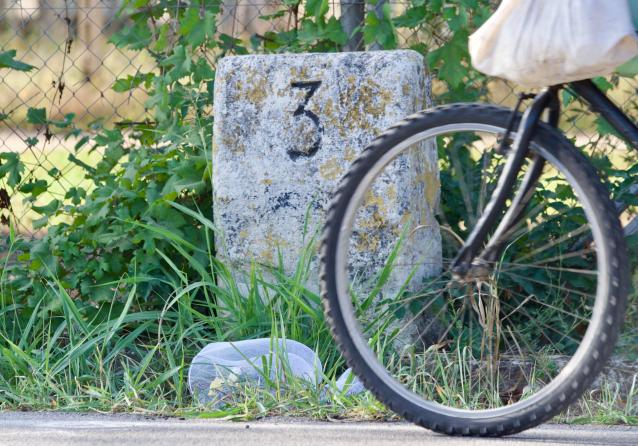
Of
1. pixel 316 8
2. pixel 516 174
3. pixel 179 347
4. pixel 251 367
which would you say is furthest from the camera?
pixel 316 8

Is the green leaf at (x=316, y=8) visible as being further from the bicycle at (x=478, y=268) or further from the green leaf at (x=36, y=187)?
the green leaf at (x=36, y=187)

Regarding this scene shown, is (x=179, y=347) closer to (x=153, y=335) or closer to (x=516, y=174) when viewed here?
(x=153, y=335)

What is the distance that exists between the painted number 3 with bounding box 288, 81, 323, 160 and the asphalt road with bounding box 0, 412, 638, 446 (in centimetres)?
94

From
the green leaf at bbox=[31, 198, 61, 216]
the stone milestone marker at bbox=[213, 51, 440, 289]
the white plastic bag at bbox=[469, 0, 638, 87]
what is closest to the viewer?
the white plastic bag at bbox=[469, 0, 638, 87]

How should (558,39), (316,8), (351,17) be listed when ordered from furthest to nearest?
1. (351,17)
2. (316,8)
3. (558,39)

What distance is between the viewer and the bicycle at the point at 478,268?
2.21 m

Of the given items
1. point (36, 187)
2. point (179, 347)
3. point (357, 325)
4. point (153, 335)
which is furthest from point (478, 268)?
point (36, 187)

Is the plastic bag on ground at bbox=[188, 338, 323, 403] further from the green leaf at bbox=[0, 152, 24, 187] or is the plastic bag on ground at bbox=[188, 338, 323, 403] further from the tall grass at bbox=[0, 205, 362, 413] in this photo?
the green leaf at bbox=[0, 152, 24, 187]

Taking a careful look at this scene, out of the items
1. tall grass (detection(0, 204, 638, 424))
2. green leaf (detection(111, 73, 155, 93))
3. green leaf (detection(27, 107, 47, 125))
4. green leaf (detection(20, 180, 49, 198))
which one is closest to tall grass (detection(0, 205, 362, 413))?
tall grass (detection(0, 204, 638, 424))

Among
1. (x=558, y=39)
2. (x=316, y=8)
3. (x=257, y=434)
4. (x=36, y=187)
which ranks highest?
(x=316, y=8)

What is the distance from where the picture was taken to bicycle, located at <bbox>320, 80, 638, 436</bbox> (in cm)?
221

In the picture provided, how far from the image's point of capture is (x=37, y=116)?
4.02 meters

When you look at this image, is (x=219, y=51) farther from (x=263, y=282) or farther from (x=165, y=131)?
(x=263, y=282)

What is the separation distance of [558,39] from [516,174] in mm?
321
